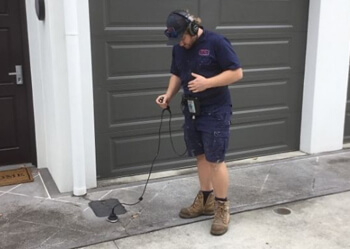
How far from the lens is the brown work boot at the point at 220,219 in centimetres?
352

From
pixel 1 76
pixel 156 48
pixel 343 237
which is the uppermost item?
pixel 156 48

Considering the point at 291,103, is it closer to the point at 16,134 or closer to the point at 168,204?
the point at 168,204

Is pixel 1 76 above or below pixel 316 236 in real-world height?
above

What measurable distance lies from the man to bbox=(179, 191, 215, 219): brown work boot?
106mm

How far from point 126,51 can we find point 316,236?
241 centimetres

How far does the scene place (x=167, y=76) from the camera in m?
4.68

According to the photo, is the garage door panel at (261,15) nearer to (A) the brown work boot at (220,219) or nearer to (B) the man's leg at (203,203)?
(B) the man's leg at (203,203)

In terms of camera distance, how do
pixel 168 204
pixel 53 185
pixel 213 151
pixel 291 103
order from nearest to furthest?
pixel 213 151
pixel 168 204
pixel 53 185
pixel 291 103

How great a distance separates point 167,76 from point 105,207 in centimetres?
152

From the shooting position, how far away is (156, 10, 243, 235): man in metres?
3.21

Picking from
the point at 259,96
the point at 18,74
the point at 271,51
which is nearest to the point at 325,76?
the point at 271,51

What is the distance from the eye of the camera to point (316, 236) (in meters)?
3.53

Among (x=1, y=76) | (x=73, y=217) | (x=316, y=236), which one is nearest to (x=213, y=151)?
(x=316, y=236)

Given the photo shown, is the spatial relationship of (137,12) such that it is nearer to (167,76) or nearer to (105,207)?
(167,76)
